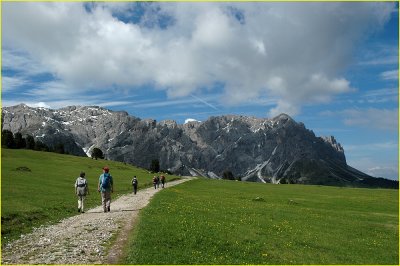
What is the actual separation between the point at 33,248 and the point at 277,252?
14826 millimetres

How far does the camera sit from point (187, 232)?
88.5 ft

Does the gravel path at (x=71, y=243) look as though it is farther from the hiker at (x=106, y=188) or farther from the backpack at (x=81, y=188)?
the backpack at (x=81, y=188)

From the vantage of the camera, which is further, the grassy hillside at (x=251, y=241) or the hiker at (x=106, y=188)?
the hiker at (x=106, y=188)

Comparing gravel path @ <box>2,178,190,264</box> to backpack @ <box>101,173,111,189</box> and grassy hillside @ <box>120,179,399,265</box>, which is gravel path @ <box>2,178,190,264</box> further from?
backpack @ <box>101,173,111,189</box>

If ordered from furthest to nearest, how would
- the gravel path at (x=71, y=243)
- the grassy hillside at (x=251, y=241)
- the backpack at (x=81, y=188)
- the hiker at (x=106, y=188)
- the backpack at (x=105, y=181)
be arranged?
1. the backpack at (x=81, y=188)
2. the backpack at (x=105, y=181)
3. the hiker at (x=106, y=188)
4. the grassy hillside at (x=251, y=241)
5. the gravel path at (x=71, y=243)

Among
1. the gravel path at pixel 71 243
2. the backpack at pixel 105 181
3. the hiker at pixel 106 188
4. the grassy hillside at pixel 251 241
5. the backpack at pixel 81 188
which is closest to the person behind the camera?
the gravel path at pixel 71 243

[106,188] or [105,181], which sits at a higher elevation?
[105,181]

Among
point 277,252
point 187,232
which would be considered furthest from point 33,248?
point 277,252

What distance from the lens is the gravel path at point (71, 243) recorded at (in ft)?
61.7

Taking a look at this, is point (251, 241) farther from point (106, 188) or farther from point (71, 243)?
point (106, 188)

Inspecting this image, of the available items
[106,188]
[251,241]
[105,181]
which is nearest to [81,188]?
[105,181]

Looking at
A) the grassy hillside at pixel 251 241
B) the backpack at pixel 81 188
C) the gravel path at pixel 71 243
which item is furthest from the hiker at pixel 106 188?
the gravel path at pixel 71 243

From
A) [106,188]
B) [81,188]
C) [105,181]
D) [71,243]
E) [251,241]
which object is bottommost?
[251,241]

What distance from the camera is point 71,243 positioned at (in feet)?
72.3
